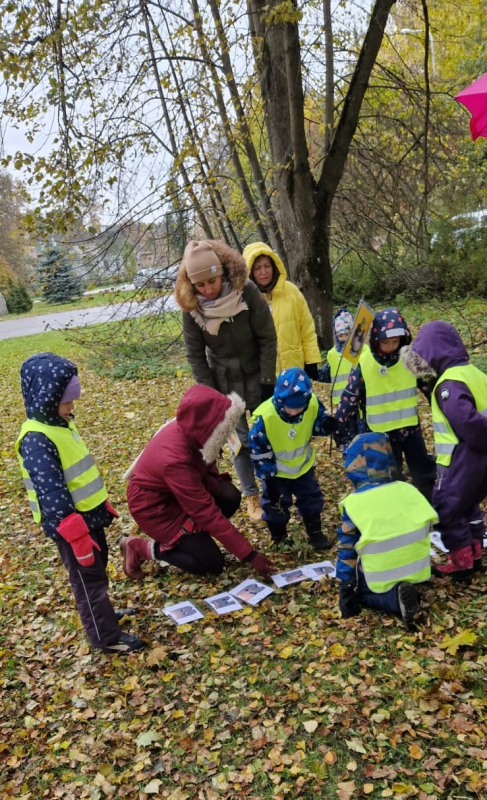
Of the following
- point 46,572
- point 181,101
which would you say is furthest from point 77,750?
point 181,101

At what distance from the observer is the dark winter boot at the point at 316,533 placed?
394 centimetres

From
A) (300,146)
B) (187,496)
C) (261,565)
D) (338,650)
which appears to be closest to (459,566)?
(338,650)

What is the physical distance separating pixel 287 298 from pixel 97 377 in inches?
329

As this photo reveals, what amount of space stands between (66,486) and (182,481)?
790mm

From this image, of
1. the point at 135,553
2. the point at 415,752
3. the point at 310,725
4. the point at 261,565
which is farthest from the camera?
the point at 135,553

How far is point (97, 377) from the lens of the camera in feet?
39.8

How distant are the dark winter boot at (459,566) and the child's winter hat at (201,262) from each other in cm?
225

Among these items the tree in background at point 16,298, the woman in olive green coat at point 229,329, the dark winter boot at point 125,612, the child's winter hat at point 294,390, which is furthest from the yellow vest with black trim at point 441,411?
the tree in background at point 16,298

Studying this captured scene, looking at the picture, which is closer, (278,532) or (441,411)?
(441,411)

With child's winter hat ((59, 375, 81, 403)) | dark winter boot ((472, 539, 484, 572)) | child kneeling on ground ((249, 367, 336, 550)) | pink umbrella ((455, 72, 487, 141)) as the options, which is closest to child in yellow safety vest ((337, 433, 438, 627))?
dark winter boot ((472, 539, 484, 572))

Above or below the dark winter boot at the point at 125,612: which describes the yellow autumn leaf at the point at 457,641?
below

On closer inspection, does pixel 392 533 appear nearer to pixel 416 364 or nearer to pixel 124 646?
pixel 416 364

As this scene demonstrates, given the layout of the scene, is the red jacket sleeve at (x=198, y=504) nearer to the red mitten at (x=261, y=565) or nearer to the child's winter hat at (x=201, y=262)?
the red mitten at (x=261, y=565)

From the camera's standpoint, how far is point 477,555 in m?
3.27
